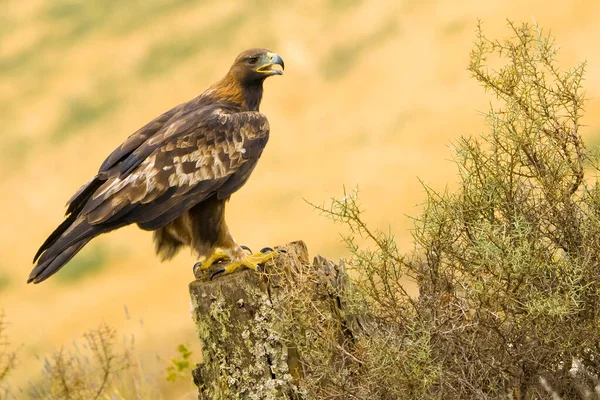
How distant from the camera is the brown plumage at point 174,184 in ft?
18.1

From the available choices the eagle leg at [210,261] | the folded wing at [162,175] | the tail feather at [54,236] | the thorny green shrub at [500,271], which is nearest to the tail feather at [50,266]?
the folded wing at [162,175]

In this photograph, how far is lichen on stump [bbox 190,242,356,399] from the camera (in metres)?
4.70

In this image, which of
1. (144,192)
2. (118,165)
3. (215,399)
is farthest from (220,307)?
(118,165)

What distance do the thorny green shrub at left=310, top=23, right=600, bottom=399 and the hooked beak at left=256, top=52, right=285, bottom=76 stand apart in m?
2.29

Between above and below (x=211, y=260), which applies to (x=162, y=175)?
above

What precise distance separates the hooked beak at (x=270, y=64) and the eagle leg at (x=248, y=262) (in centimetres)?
155

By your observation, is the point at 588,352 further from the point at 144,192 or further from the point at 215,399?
the point at 144,192

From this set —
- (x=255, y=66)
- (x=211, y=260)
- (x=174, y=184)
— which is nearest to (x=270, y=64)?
(x=255, y=66)

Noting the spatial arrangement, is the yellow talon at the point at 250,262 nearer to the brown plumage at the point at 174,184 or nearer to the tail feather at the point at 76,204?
the brown plumage at the point at 174,184

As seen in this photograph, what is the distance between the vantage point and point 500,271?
4.03m

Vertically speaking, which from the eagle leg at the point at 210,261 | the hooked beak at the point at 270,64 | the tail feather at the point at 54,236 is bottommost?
the eagle leg at the point at 210,261

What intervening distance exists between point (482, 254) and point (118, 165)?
277 centimetres

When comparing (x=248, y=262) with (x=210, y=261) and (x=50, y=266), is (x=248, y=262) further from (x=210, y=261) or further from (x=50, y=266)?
(x=50, y=266)

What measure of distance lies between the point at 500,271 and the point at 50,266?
2615mm
